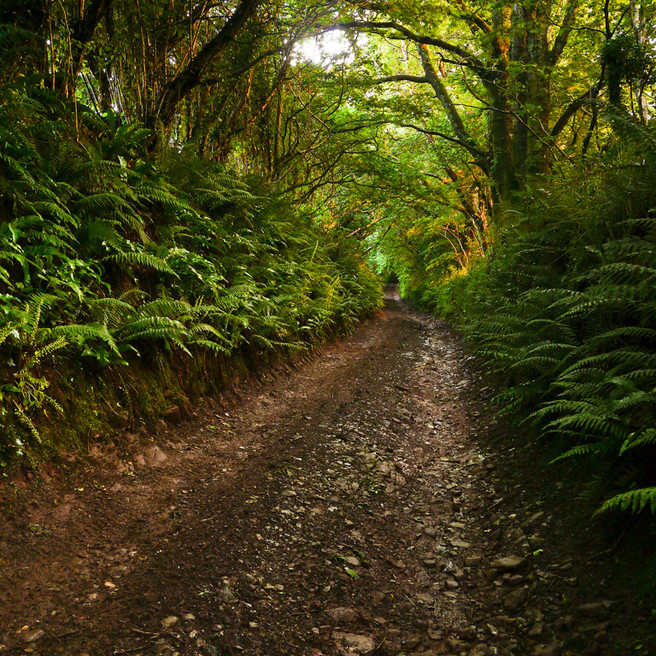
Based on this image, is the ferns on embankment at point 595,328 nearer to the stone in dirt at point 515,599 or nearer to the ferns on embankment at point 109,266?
the stone in dirt at point 515,599

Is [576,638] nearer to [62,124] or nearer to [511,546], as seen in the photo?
[511,546]

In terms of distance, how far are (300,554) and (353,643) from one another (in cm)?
68

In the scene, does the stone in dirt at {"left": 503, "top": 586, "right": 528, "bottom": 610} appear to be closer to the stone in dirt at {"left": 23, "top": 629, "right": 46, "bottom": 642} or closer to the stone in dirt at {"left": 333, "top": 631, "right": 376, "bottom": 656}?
the stone in dirt at {"left": 333, "top": 631, "right": 376, "bottom": 656}

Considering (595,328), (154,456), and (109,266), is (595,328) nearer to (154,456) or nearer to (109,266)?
(154,456)

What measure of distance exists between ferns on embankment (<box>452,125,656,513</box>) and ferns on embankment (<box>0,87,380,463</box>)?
3140 mm

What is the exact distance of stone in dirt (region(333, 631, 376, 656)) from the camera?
205cm

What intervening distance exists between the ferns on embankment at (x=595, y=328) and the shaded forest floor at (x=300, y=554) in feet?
1.55

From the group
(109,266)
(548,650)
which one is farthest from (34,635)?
(109,266)

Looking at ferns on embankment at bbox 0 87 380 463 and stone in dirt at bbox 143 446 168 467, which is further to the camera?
stone in dirt at bbox 143 446 168 467

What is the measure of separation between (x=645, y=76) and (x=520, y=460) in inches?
237

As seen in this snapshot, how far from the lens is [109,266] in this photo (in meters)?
4.36

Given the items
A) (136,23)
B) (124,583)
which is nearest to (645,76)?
(136,23)

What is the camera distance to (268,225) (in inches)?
306

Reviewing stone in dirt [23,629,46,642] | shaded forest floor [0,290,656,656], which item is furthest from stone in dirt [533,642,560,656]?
stone in dirt [23,629,46,642]
